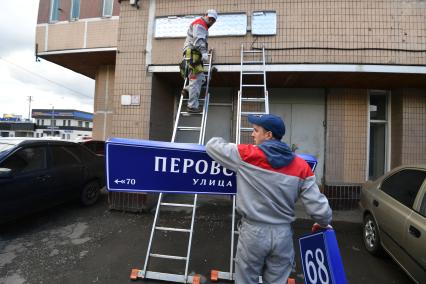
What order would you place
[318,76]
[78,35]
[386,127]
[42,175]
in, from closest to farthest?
[42,175], [318,76], [386,127], [78,35]

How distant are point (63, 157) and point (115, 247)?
248 cm

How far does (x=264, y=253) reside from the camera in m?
1.96

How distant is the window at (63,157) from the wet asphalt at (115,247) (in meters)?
1.10

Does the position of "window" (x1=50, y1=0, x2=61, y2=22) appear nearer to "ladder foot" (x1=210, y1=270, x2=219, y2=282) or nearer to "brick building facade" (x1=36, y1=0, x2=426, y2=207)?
"brick building facade" (x1=36, y1=0, x2=426, y2=207)

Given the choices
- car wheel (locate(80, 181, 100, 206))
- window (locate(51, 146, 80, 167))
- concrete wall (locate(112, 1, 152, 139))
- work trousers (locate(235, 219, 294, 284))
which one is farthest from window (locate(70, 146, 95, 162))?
work trousers (locate(235, 219, 294, 284))

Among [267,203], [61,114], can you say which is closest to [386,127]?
[267,203]

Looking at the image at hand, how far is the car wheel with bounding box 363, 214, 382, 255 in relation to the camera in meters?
3.77

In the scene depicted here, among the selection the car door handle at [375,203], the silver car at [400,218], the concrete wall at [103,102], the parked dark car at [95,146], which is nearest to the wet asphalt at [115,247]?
the silver car at [400,218]

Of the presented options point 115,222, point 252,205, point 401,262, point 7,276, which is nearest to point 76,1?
point 115,222

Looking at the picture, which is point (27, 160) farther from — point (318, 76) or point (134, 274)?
point (318, 76)

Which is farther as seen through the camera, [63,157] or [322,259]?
[63,157]

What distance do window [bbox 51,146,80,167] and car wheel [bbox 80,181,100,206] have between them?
0.67 m

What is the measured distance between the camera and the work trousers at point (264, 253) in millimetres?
1950

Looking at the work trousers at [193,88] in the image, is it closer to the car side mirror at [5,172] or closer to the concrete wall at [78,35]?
the car side mirror at [5,172]
